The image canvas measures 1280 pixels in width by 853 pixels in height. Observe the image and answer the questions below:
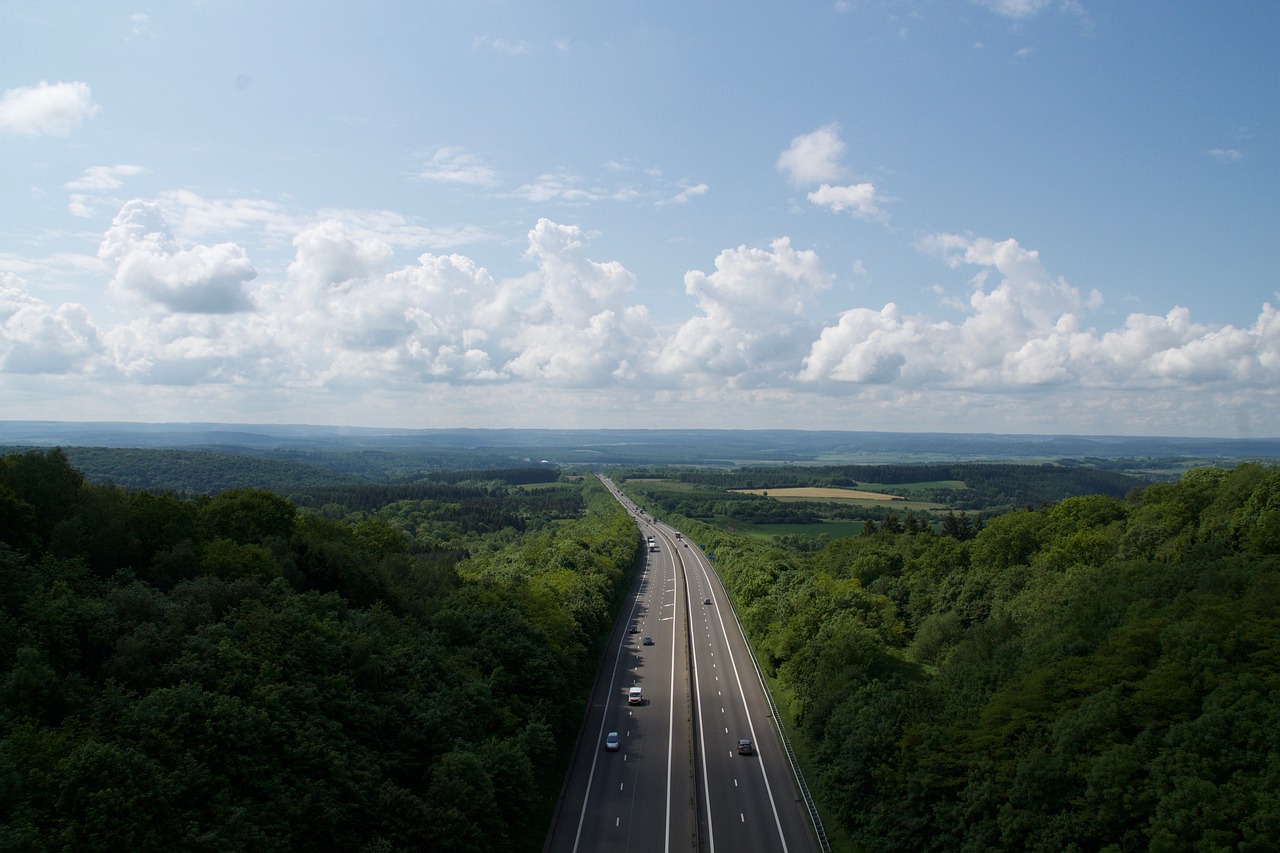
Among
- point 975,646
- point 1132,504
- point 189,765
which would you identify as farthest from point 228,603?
point 1132,504

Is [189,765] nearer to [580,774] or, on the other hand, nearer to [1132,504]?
[580,774]

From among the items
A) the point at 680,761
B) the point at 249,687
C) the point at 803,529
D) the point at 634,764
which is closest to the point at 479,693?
the point at 249,687

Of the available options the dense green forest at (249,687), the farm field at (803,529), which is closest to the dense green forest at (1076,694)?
the dense green forest at (249,687)


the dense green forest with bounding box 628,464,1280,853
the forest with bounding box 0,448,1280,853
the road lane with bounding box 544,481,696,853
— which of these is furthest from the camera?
the road lane with bounding box 544,481,696,853

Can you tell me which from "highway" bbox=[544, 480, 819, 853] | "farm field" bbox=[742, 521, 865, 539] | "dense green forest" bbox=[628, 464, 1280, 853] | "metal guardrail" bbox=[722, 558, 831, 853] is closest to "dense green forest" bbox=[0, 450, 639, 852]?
"highway" bbox=[544, 480, 819, 853]

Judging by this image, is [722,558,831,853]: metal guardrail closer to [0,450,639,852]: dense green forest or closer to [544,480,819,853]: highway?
[544,480,819,853]: highway

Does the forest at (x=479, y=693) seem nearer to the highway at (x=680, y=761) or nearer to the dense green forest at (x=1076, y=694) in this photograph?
the dense green forest at (x=1076, y=694)

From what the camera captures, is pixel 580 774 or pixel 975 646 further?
pixel 975 646
